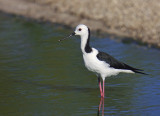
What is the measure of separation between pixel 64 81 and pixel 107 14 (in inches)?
176

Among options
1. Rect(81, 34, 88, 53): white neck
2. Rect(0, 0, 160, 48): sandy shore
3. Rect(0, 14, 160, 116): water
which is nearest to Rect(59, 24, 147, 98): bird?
Rect(81, 34, 88, 53): white neck

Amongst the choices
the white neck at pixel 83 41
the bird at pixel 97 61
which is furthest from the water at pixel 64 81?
the white neck at pixel 83 41

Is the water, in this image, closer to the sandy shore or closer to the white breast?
the white breast

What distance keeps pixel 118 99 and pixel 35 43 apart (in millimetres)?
4246

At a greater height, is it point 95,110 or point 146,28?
point 146,28

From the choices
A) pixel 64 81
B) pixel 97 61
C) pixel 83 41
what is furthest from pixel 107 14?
pixel 97 61

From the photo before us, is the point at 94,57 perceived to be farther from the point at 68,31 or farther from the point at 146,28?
the point at 68,31

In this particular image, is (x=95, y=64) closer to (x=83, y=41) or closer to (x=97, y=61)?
(x=97, y=61)

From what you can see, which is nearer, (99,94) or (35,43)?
(99,94)

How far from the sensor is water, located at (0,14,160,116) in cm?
654

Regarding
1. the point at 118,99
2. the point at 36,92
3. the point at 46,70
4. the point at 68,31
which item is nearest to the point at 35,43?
the point at 68,31

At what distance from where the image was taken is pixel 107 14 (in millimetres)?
11898

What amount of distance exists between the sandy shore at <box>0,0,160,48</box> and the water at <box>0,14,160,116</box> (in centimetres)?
60

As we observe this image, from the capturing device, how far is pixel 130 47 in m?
10.1
